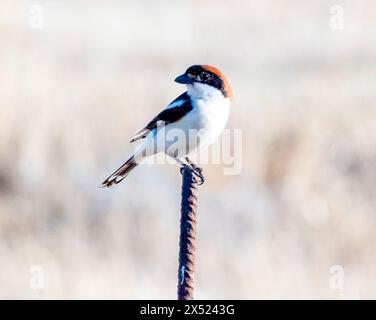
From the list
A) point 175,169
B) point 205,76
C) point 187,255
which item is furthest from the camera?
point 175,169

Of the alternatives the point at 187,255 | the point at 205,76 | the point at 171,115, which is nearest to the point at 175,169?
the point at 171,115

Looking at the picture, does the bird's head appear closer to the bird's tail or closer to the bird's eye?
the bird's eye

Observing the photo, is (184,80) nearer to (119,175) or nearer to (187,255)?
(119,175)

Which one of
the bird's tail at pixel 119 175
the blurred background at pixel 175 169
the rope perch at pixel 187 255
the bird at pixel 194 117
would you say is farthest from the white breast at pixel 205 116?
the blurred background at pixel 175 169

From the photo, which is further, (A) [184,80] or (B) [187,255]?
(A) [184,80]
